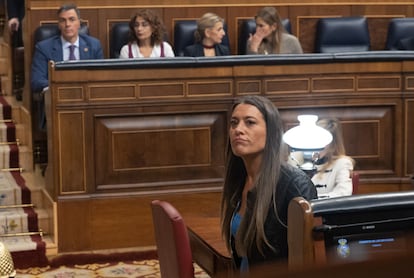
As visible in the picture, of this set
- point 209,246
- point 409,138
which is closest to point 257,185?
point 209,246

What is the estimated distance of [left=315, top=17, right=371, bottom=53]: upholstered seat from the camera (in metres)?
7.38

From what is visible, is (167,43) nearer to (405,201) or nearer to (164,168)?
(164,168)

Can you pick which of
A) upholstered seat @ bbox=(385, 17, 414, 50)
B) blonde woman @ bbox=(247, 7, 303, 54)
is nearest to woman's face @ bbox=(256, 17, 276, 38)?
blonde woman @ bbox=(247, 7, 303, 54)

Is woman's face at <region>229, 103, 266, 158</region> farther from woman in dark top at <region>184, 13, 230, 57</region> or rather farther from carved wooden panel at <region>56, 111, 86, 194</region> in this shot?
woman in dark top at <region>184, 13, 230, 57</region>

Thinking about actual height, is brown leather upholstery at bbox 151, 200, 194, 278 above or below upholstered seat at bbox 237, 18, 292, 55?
below

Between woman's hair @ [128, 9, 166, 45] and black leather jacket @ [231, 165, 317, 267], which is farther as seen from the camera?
woman's hair @ [128, 9, 166, 45]

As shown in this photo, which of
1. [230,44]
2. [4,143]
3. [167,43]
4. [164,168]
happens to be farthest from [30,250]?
[230,44]

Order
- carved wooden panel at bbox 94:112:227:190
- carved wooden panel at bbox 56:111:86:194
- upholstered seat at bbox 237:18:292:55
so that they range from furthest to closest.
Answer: upholstered seat at bbox 237:18:292:55, carved wooden panel at bbox 94:112:227:190, carved wooden panel at bbox 56:111:86:194

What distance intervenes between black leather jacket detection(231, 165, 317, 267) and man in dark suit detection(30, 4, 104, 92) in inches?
147

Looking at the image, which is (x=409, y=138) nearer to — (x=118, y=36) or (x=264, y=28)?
(x=264, y=28)

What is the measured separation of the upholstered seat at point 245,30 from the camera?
715 cm

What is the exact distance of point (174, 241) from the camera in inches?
112

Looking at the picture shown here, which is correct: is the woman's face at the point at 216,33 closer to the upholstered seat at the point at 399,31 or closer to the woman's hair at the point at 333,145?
the upholstered seat at the point at 399,31

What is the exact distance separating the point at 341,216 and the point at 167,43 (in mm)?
4658
